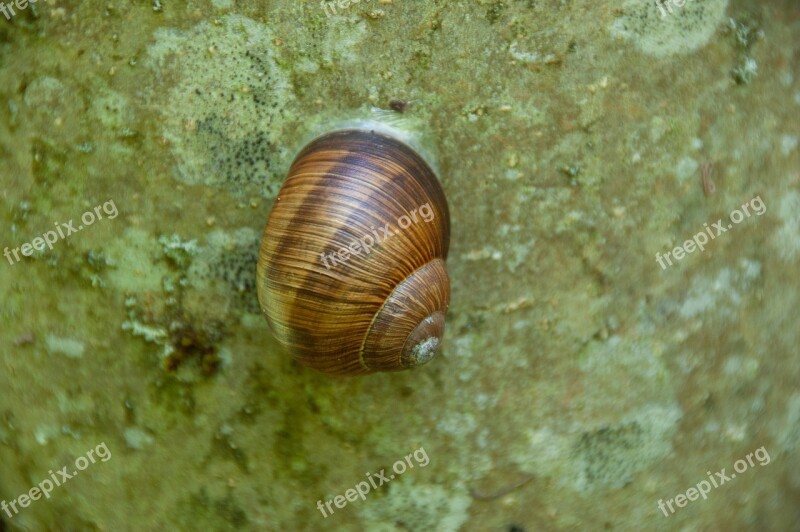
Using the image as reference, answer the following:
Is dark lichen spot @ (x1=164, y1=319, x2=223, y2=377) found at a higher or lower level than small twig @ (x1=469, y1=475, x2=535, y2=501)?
higher

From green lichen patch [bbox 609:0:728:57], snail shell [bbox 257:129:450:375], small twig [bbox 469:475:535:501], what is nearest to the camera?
snail shell [bbox 257:129:450:375]

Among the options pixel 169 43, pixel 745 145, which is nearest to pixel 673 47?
pixel 745 145

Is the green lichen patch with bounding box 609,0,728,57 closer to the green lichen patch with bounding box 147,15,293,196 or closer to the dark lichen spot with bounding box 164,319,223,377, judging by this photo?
the green lichen patch with bounding box 147,15,293,196

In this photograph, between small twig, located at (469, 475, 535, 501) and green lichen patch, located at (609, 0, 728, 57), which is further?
small twig, located at (469, 475, 535, 501)

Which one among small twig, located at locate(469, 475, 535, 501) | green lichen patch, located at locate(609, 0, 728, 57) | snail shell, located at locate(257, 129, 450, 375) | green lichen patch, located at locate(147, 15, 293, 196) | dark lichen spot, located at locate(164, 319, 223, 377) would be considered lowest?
small twig, located at locate(469, 475, 535, 501)

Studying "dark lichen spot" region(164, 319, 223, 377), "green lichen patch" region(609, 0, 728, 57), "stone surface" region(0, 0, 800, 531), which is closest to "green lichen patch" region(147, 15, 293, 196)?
"stone surface" region(0, 0, 800, 531)

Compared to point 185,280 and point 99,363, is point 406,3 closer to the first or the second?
point 185,280

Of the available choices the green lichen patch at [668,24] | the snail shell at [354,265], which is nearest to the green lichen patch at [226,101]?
the snail shell at [354,265]

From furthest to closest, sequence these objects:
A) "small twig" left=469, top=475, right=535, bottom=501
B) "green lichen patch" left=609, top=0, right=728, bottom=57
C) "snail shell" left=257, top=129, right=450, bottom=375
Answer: "small twig" left=469, top=475, right=535, bottom=501 < "green lichen patch" left=609, top=0, right=728, bottom=57 < "snail shell" left=257, top=129, right=450, bottom=375

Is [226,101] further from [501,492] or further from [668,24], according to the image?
[501,492]
